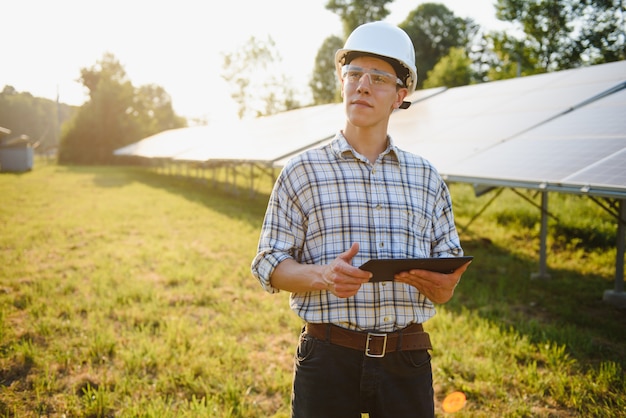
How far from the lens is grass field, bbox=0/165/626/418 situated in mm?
3273

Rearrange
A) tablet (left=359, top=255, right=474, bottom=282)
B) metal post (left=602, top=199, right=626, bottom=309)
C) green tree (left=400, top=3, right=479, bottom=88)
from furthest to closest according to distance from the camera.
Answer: green tree (left=400, top=3, right=479, bottom=88)
metal post (left=602, top=199, right=626, bottom=309)
tablet (left=359, top=255, right=474, bottom=282)

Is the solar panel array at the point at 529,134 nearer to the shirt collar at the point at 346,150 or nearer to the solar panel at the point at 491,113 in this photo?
the solar panel at the point at 491,113

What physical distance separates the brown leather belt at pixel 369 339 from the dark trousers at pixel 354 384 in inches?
0.9

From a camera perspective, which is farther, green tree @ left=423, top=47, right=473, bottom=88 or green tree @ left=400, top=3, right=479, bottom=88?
green tree @ left=400, top=3, right=479, bottom=88

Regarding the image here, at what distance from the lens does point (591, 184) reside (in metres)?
3.84

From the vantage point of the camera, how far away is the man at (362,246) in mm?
1689

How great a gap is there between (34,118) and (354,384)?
317 ft

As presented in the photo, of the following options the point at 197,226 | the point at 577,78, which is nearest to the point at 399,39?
the point at 577,78

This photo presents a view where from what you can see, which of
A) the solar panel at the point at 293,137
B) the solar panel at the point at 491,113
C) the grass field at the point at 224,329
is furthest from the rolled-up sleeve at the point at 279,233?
the solar panel at the point at 293,137

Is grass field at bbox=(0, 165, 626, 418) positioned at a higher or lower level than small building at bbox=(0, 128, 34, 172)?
lower

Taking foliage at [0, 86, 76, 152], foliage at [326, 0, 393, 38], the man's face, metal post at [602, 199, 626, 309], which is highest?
foliage at [326, 0, 393, 38]

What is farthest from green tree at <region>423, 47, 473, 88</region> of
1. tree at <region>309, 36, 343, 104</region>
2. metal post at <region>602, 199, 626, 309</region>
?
metal post at <region>602, 199, 626, 309</region>

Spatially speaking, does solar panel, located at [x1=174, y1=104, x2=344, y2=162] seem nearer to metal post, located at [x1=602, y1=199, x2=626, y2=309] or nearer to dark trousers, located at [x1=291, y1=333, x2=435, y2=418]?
metal post, located at [x1=602, y1=199, x2=626, y2=309]

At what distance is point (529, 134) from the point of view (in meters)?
5.89
